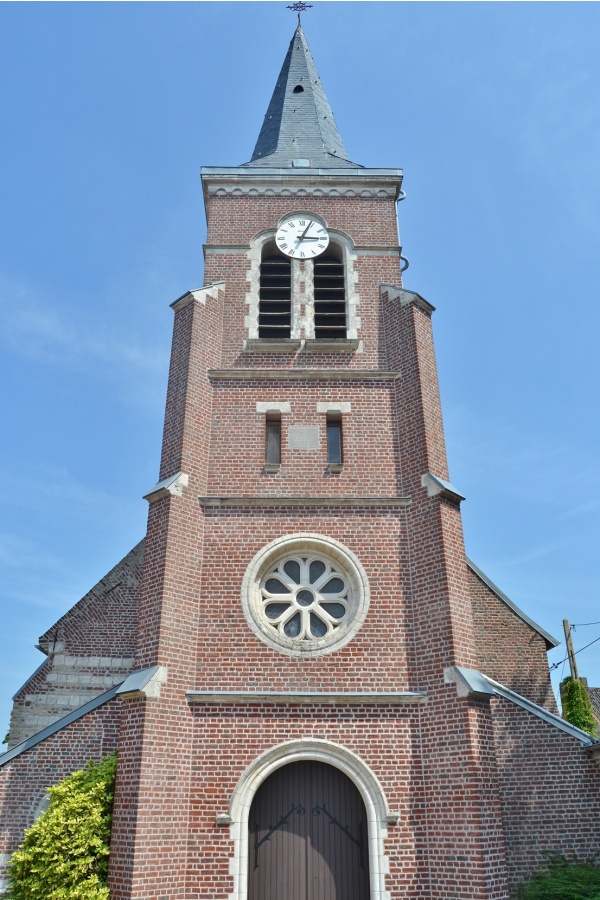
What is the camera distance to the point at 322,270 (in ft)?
50.3

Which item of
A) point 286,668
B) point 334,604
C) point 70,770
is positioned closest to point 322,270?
point 334,604

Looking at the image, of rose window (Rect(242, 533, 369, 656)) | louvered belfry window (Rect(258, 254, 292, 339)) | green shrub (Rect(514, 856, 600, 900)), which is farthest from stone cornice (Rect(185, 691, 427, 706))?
louvered belfry window (Rect(258, 254, 292, 339))

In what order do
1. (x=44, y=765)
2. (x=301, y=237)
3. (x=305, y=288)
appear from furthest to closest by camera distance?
(x=301, y=237), (x=305, y=288), (x=44, y=765)

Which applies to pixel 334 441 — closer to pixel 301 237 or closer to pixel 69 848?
pixel 301 237

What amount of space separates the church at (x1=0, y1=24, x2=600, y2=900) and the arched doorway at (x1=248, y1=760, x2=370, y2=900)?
0.03 meters

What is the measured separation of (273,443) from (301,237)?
17.0 feet

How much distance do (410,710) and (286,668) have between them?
1959 millimetres

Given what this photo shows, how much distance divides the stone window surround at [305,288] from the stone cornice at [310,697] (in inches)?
261

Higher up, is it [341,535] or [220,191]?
[220,191]

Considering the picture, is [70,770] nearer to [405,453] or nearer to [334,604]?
[334,604]

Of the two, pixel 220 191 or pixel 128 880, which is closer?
pixel 128 880

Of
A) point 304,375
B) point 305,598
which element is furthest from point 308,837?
point 304,375

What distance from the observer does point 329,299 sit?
14.9 m

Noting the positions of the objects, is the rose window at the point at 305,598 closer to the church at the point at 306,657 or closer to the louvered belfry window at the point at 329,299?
the church at the point at 306,657
